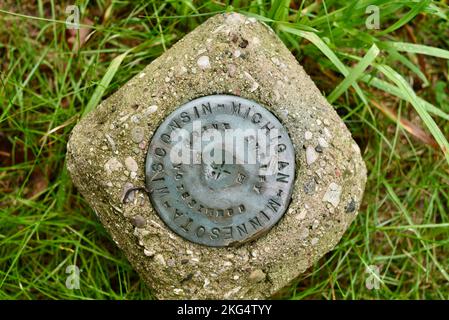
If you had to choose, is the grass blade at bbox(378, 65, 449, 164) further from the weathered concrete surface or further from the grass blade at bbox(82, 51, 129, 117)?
the grass blade at bbox(82, 51, 129, 117)

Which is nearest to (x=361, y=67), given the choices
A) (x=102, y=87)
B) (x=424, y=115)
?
(x=424, y=115)

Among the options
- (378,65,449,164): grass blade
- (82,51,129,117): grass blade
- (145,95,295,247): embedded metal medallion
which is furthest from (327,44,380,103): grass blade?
(82,51,129,117): grass blade

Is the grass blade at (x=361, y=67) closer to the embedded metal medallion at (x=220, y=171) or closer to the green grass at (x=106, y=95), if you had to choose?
the green grass at (x=106, y=95)

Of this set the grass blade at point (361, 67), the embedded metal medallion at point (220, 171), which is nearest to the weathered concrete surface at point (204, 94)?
the embedded metal medallion at point (220, 171)

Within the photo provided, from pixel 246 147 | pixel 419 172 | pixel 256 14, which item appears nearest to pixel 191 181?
pixel 246 147

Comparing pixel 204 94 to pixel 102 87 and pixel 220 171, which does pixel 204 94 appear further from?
pixel 102 87
